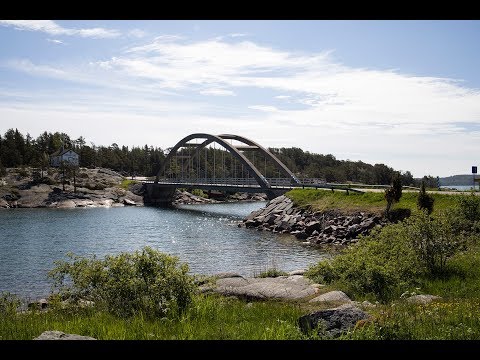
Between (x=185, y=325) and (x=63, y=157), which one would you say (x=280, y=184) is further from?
(x=63, y=157)

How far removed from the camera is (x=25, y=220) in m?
63.5

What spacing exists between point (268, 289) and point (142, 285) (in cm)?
588

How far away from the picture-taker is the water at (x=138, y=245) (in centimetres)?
2942

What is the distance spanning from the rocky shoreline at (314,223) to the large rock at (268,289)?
70.6 feet

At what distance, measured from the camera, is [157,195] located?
111 meters

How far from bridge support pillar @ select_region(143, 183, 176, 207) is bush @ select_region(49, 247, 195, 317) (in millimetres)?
97768

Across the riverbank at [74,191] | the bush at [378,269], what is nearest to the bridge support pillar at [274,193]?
the riverbank at [74,191]

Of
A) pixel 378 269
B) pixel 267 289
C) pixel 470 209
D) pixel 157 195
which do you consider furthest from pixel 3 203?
pixel 378 269

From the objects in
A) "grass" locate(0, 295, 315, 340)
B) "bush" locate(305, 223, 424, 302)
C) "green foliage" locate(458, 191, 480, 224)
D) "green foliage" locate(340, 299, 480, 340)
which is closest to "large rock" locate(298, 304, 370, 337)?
"green foliage" locate(340, 299, 480, 340)

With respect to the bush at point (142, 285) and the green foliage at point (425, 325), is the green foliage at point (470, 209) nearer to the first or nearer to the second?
the green foliage at point (425, 325)

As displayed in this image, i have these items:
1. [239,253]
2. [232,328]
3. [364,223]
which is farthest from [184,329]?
[364,223]

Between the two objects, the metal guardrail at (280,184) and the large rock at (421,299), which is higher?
the metal guardrail at (280,184)
